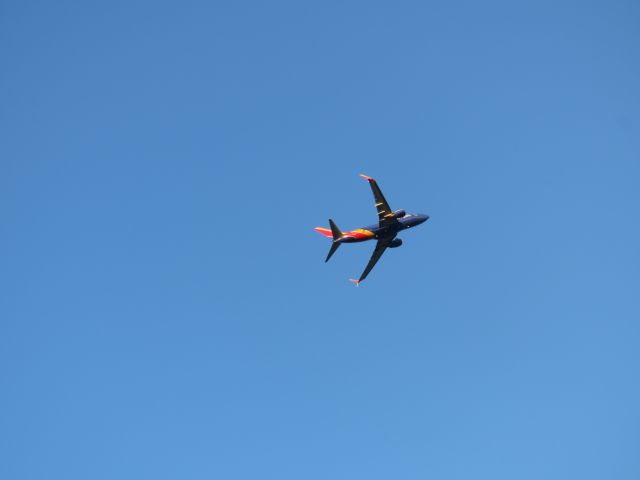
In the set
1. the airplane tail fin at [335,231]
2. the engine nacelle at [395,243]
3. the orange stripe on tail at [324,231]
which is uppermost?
the orange stripe on tail at [324,231]

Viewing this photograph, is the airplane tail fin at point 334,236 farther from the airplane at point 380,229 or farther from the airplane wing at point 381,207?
the airplane wing at point 381,207

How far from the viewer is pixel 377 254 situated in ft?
369

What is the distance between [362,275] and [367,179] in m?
19.0

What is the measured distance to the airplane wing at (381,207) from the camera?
10269 cm

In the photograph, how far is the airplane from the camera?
342 feet

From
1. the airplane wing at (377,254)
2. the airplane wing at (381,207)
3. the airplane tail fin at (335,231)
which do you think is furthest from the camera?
the airplane wing at (377,254)

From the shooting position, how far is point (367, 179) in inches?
4016

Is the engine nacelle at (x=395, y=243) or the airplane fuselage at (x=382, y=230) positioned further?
the engine nacelle at (x=395, y=243)

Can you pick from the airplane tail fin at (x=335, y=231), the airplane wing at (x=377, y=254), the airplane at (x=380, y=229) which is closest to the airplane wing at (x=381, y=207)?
the airplane at (x=380, y=229)

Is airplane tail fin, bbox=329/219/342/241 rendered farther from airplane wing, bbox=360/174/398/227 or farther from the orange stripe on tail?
airplane wing, bbox=360/174/398/227

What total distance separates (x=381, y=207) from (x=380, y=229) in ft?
13.4

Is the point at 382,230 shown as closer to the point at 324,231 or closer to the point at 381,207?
the point at 381,207

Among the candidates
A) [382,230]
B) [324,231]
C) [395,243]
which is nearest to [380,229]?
[382,230]

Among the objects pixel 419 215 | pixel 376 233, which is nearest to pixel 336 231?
pixel 376 233
